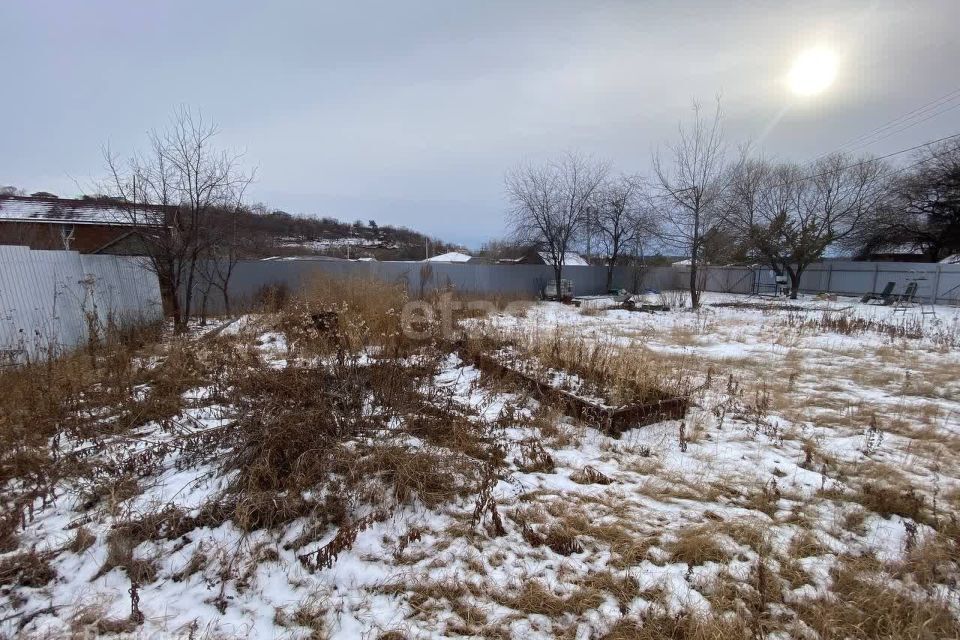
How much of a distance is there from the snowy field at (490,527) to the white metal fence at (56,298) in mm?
3137

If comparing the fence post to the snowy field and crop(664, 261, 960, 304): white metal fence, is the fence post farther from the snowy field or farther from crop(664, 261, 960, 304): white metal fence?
the snowy field

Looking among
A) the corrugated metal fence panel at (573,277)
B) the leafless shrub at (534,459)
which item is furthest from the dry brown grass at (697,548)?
the corrugated metal fence panel at (573,277)

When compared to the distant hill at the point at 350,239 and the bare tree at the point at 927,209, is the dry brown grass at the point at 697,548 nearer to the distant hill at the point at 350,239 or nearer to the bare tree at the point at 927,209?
the bare tree at the point at 927,209

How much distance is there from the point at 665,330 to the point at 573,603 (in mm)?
8711

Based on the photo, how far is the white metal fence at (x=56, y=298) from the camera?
531 cm

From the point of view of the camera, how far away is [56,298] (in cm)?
614

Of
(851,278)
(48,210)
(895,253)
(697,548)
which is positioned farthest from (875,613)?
(895,253)

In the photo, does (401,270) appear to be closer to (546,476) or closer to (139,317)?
(139,317)

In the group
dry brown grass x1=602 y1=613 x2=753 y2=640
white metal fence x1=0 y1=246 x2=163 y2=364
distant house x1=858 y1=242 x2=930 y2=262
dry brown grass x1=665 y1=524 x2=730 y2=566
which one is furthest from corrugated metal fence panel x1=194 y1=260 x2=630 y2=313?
distant house x1=858 y1=242 x2=930 y2=262

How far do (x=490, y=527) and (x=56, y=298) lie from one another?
8023 millimetres

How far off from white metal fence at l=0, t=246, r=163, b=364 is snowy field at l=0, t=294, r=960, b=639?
3137mm

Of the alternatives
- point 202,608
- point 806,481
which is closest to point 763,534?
point 806,481

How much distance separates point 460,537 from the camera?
7.09 feet

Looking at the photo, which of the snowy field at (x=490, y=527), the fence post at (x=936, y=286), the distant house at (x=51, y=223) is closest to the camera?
the snowy field at (x=490, y=527)
